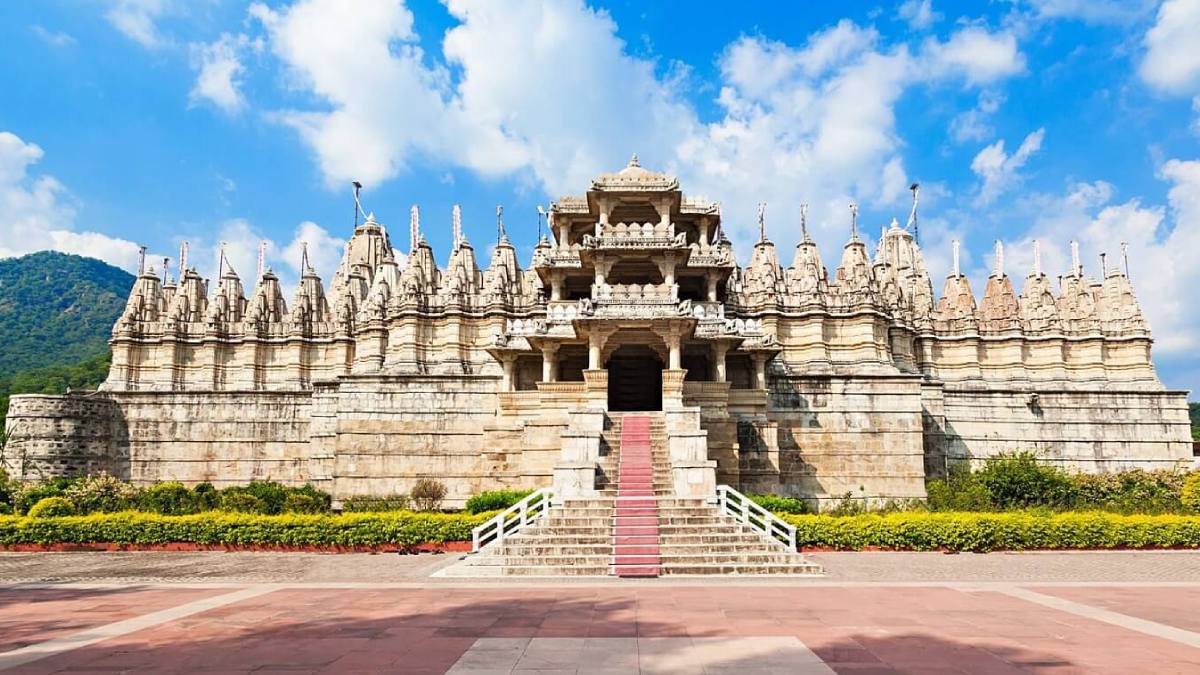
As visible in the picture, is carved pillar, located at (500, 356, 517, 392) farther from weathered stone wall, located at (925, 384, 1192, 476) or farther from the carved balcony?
weathered stone wall, located at (925, 384, 1192, 476)

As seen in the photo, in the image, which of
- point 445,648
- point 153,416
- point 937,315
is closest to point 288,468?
point 153,416

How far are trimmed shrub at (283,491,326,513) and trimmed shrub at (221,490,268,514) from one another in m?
1.05

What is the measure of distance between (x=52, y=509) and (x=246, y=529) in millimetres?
7737

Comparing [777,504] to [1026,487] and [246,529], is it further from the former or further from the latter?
[246,529]

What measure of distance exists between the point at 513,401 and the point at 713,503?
1190 centimetres

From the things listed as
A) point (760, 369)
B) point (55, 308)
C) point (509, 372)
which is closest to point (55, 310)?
point (55, 308)

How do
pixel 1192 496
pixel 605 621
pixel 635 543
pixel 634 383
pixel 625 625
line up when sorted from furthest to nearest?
1. pixel 634 383
2. pixel 1192 496
3. pixel 635 543
4. pixel 605 621
5. pixel 625 625

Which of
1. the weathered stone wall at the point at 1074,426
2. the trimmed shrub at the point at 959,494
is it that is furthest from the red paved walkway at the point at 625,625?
the weathered stone wall at the point at 1074,426

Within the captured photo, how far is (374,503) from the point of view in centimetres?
2894

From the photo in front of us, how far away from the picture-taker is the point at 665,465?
22094 mm

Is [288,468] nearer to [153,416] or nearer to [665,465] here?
[153,416]

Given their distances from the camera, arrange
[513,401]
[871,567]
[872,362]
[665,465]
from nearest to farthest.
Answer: [871,567]
[665,465]
[513,401]
[872,362]

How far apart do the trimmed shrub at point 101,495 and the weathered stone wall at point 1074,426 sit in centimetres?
3691

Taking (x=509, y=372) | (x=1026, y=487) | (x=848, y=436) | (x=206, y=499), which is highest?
(x=509, y=372)
